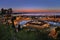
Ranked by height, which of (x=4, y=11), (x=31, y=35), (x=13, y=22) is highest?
(x=4, y=11)

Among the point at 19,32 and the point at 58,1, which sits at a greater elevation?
the point at 58,1

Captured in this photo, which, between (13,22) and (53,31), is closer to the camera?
(53,31)

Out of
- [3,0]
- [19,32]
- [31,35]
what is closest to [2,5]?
[3,0]

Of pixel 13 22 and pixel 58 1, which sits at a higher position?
pixel 58 1

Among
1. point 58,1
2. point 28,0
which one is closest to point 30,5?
point 28,0

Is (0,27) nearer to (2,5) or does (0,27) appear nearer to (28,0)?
(2,5)

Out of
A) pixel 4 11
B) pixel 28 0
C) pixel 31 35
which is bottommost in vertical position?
pixel 31 35

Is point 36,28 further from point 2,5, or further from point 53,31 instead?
point 2,5

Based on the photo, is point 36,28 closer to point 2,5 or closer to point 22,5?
point 22,5

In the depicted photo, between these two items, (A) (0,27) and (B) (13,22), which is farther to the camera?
(B) (13,22)
